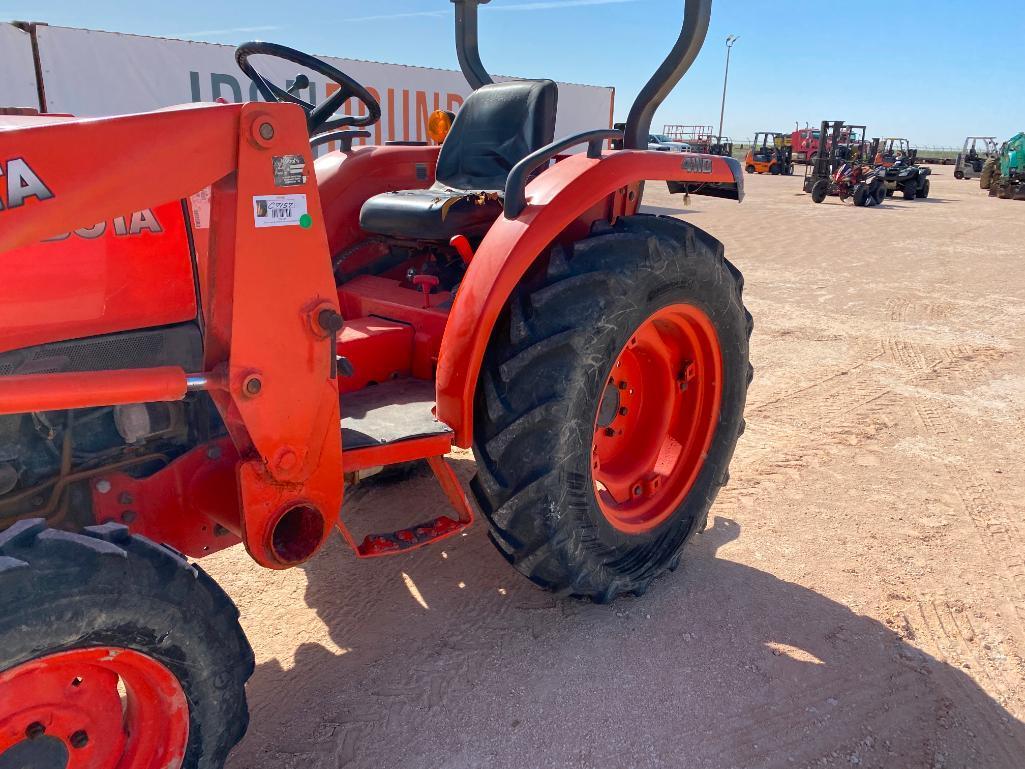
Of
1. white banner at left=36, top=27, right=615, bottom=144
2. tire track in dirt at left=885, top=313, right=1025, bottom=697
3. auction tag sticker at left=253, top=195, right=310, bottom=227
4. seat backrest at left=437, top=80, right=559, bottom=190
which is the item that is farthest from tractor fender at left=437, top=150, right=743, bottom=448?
white banner at left=36, top=27, right=615, bottom=144

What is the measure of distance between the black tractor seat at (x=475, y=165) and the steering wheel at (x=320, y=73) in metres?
0.35

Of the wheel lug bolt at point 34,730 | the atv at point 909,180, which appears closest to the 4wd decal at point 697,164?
the wheel lug bolt at point 34,730

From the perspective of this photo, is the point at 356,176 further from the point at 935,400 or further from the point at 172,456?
the point at 935,400

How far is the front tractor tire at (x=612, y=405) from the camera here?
84.6 inches

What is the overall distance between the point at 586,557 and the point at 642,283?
82cm

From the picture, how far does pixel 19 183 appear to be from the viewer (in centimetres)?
139

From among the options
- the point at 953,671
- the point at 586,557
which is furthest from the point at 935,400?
the point at 586,557

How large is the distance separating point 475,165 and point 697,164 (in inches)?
41.8

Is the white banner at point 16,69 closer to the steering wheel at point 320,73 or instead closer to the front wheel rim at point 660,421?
the steering wheel at point 320,73

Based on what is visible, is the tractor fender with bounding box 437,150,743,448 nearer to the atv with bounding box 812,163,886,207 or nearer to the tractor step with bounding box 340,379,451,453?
the tractor step with bounding box 340,379,451,453

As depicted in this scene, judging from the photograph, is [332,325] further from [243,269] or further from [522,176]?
[522,176]

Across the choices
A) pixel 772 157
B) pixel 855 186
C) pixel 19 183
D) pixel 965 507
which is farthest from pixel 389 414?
pixel 772 157

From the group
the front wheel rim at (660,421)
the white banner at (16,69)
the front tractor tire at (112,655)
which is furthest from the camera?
the white banner at (16,69)

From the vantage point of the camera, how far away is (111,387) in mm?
1568
